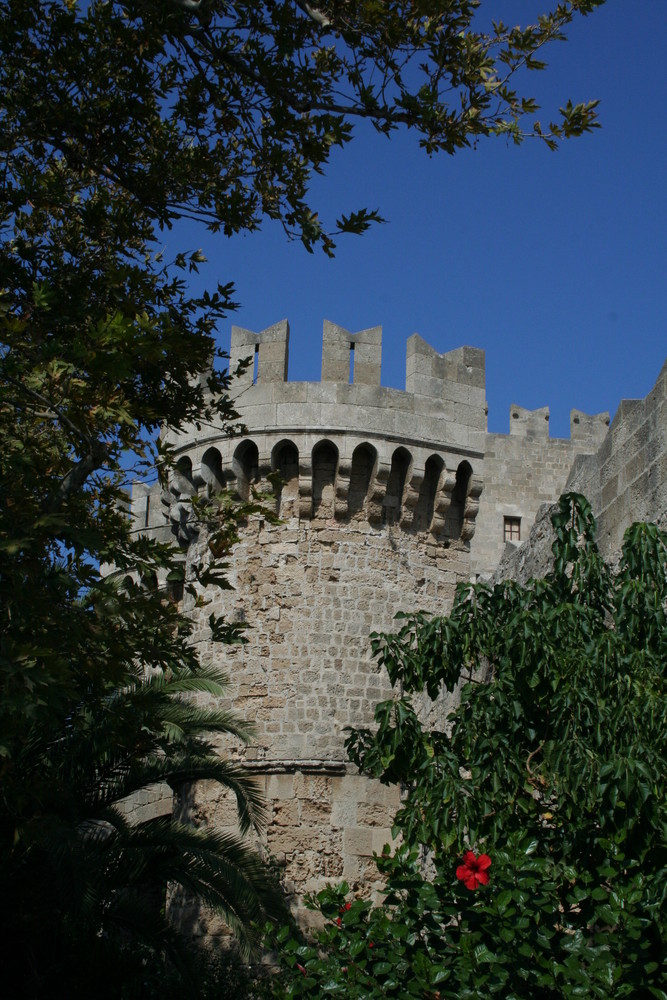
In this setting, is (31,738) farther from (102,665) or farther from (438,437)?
(438,437)

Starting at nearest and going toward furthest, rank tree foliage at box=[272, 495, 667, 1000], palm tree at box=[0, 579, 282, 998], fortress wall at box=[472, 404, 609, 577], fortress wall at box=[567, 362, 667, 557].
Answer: tree foliage at box=[272, 495, 667, 1000], fortress wall at box=[567, 362, 667, 557], palm tree at box=[0, 579, 282, 998], fortress wall at box=[472, 404, 609, 577]

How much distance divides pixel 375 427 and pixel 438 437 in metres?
0.67

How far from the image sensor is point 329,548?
475 inches

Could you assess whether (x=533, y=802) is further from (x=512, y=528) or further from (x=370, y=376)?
(x=512, y=528)

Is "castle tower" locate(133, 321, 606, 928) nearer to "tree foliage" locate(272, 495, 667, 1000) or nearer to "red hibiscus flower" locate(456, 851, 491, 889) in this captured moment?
"tree foliage" locate(272, 495, 667, 1000)

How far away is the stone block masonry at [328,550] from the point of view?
37.2 ft

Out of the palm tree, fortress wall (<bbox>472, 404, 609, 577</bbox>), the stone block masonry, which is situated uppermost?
fortress wall (<bbox>472, 404, 609, 577</bbox>)

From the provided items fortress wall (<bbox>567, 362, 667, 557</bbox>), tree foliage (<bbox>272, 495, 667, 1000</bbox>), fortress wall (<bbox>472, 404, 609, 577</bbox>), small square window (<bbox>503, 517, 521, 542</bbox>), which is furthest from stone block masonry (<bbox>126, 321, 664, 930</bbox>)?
small square window (<bbox>503, 517, 521, 542</bbox>)

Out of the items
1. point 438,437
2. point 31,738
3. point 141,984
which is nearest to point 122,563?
point 31,738

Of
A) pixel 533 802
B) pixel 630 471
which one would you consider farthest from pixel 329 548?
pixel 533 802

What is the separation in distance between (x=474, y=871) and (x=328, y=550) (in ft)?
20.2

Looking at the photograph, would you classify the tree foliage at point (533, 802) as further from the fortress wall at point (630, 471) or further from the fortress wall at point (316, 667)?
the fortress wall at point (316, 667)

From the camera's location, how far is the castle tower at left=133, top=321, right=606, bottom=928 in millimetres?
11344

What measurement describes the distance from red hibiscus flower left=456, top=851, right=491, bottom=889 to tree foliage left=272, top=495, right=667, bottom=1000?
3cm
